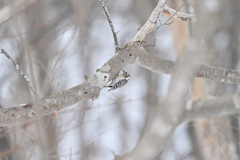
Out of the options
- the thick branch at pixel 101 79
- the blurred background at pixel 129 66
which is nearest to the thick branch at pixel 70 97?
the thick branch at pixel 101 79

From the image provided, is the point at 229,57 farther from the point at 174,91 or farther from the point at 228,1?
the point at 174,91

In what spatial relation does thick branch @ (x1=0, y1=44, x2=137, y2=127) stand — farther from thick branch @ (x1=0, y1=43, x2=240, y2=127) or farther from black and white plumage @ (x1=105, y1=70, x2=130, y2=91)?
black and white plumage @ (x1=105, y1=70, x2=130, y2=91)

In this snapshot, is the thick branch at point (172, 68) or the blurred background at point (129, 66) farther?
the blurred background at point (129, 66)

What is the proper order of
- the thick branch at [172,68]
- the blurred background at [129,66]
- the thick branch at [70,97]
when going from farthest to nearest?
the blurred background at [129,66] < the thick branch at [172,68] < the thick branch at [70,97]

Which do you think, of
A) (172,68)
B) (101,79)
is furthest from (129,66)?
(101,79)

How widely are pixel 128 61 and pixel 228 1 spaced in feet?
21.5

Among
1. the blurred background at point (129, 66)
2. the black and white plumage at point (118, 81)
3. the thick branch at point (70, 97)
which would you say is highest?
the blurred background at point (129, 66)

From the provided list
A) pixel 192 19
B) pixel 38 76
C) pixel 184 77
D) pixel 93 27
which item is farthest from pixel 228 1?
pixel 184 77

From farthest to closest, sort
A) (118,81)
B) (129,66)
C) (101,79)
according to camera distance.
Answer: (129,66), (118,81), (101,79)

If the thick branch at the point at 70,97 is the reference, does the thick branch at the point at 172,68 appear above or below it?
above

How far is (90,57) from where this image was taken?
714 cm

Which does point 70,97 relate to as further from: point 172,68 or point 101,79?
point 172,68

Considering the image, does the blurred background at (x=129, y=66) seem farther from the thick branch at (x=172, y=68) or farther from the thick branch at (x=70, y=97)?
the thick branch at (x=70, y=97)

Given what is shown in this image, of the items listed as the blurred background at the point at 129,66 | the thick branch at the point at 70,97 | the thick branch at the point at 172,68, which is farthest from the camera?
the blurred background at the point at 129,66
